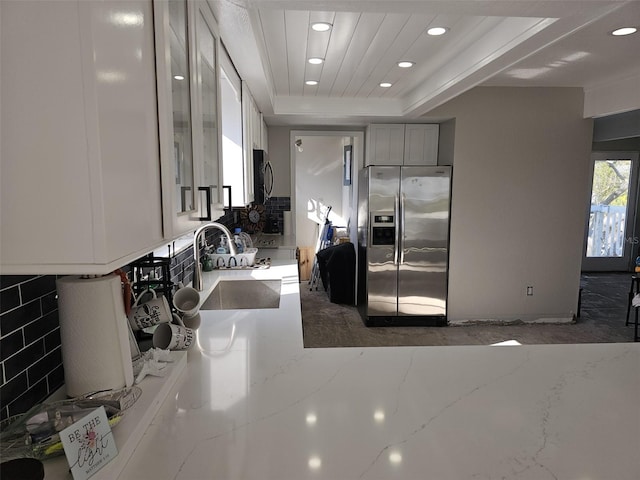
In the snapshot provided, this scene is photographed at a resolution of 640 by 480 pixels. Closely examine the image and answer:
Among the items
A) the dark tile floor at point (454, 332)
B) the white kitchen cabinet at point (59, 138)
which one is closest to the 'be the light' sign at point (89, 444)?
the white kitchen cabinet at point (59, 138)

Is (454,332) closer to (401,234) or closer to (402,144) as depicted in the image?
(401,234)

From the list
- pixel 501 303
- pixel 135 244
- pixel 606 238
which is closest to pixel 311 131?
pixel 501 303

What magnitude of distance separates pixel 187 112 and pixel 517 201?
3.96 meters

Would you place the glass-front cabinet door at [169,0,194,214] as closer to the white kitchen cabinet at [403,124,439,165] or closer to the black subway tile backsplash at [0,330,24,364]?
the black subway tile backsplash at [0,330,24,364]

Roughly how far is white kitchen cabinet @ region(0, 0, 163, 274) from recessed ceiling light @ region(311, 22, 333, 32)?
1775mm

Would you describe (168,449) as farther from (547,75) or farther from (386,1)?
(547,75)

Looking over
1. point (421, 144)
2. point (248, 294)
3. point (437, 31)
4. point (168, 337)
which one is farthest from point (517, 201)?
point (168, 337)

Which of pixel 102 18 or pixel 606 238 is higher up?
pixel 102 18

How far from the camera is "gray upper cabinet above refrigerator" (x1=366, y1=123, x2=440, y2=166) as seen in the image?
4.66 meters

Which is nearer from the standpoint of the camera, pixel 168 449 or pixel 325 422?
pixel 168 449

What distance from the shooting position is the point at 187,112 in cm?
116

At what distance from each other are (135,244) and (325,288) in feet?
16.7

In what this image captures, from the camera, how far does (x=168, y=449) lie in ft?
3.06

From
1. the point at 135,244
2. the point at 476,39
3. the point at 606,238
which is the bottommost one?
the point at 606,238
